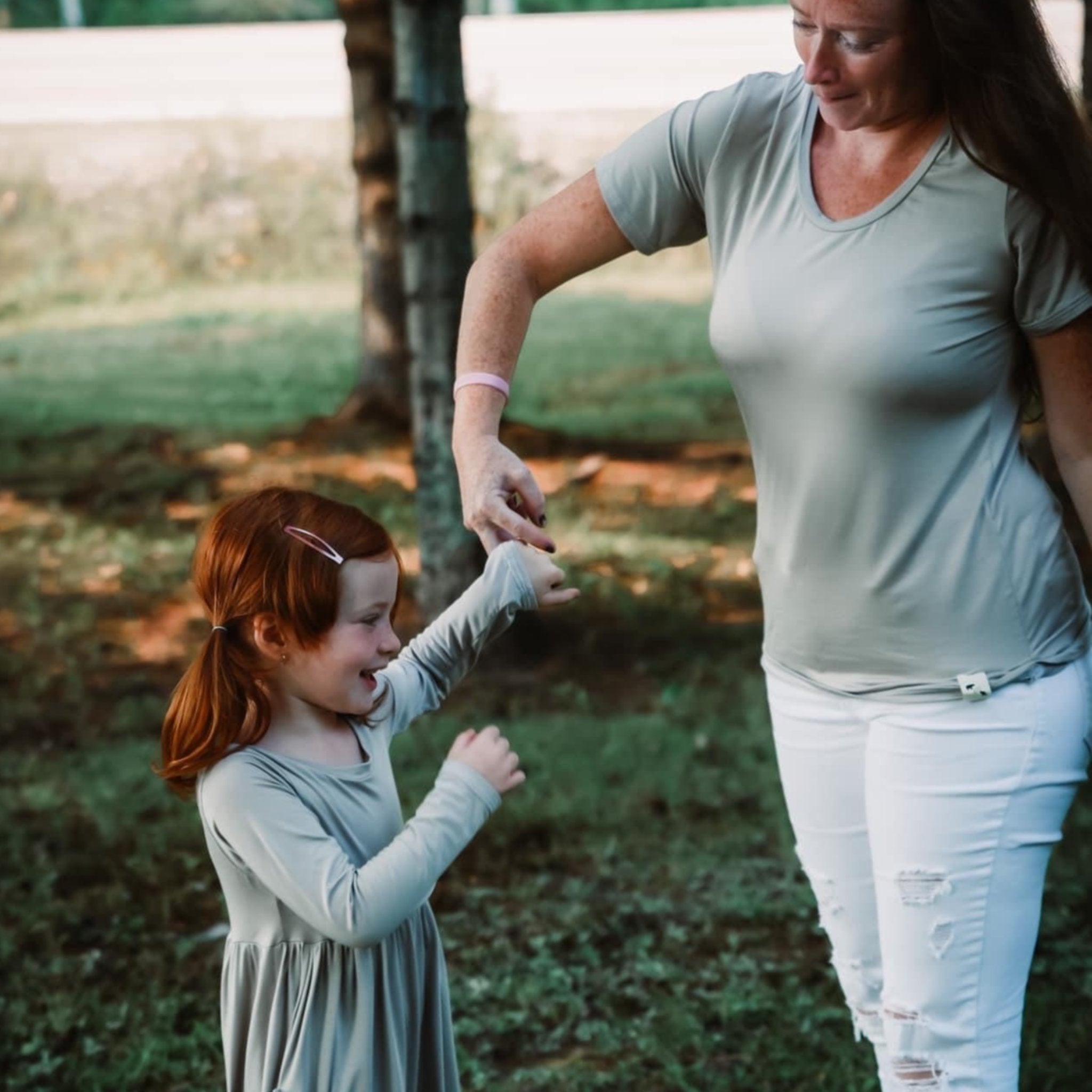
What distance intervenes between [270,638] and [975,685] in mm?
901

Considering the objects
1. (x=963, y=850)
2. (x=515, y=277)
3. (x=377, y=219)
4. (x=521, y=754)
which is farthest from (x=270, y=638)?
(x=377, y=219)

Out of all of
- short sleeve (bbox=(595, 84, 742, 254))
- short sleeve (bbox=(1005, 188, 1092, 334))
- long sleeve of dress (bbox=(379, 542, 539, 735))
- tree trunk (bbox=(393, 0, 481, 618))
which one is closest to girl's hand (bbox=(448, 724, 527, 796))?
long sleeve of dress (bbox=(379, 542, 539, 735))

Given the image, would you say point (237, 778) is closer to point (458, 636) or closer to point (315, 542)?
point (315, 542)

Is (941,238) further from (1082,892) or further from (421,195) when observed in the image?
(421,195)

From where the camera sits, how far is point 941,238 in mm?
2107

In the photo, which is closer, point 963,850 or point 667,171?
Answer: point 963,850

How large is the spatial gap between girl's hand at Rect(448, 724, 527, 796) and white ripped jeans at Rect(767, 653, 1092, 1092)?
1.52 ft

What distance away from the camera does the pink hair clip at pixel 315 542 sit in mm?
2193

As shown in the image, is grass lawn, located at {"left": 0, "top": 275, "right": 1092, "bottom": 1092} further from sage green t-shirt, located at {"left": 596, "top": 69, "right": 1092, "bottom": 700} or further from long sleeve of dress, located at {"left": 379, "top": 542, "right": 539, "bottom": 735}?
sage green t-shirt, located at {"left": 596, "top": 69, "right": 1092, "bottom": 700}

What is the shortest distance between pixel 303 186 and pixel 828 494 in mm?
10266

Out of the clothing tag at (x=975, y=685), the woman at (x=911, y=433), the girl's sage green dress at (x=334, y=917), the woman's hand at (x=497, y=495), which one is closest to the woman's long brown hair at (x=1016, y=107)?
the woman at (x=911, y=433)

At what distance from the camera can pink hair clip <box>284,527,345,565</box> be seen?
219 centimetres

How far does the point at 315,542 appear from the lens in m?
2.20

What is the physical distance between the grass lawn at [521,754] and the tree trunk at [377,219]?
0.37 meters
